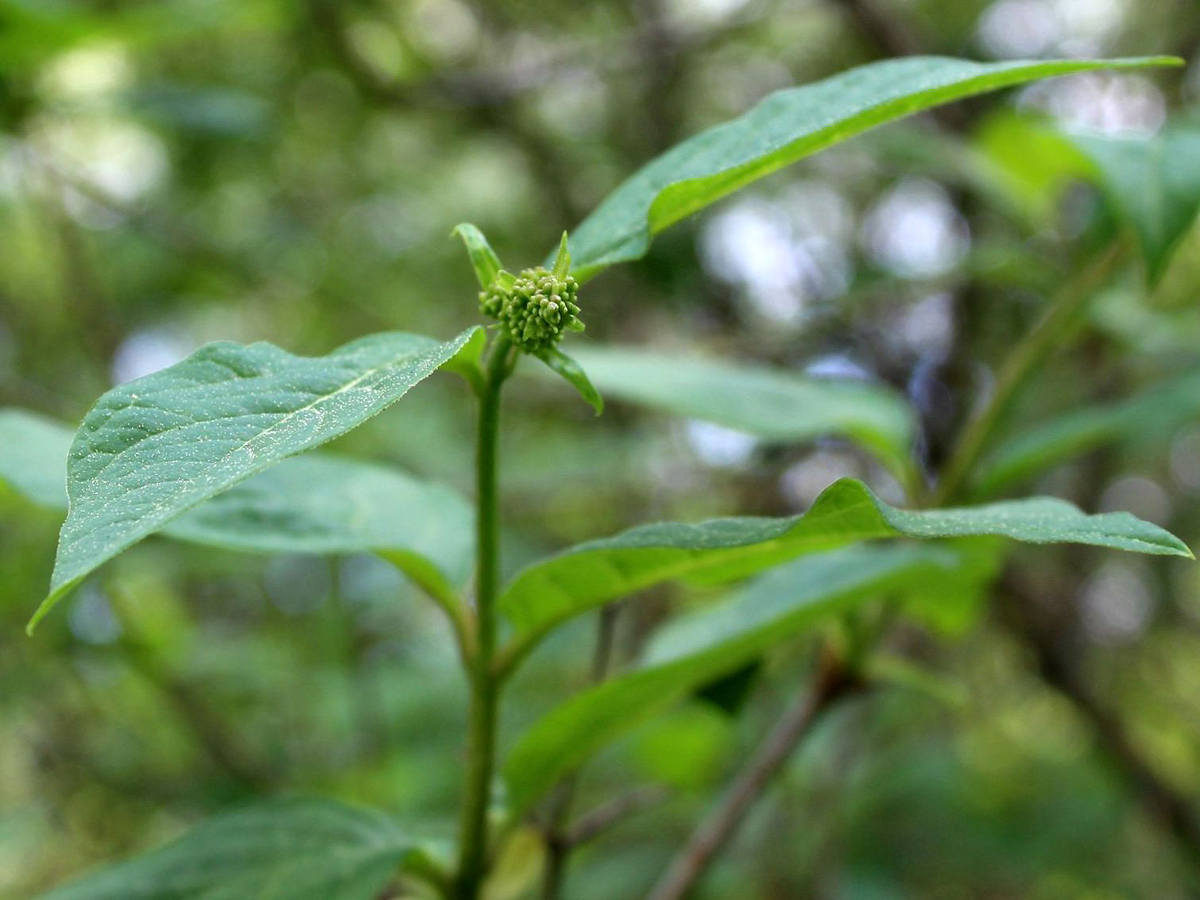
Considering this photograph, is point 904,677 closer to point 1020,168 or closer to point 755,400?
point 755,400

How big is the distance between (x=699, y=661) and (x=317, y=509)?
23 centimetres

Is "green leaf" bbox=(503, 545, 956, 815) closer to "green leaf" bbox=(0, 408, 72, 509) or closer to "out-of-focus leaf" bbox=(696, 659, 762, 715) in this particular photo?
"out-of-focus leaf" bbox=(696, 659, 762, 715)

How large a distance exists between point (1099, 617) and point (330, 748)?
4.85 ft

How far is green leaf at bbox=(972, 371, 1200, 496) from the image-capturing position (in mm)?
858

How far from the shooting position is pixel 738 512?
1.65 m

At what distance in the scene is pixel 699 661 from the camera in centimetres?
60

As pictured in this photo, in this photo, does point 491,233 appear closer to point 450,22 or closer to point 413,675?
point 450,22

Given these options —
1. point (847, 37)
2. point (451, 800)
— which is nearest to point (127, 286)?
point (451, 800)

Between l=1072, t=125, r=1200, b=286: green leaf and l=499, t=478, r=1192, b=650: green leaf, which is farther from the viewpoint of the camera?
l=1072, t=125, r=1200, b=286: green leaf

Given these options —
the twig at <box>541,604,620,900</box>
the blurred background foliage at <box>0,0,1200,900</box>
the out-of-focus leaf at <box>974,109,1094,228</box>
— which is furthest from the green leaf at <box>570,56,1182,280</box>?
the out-of-focus leaf at <box>974,109,1094,228</box>

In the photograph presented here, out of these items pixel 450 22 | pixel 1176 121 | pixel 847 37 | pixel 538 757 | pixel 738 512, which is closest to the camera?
pixel 538 757

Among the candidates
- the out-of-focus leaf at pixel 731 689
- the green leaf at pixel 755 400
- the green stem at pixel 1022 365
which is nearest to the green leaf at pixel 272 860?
the out-of-focus leaf at pixel 731 689

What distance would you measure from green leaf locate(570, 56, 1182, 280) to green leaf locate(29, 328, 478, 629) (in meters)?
0.12

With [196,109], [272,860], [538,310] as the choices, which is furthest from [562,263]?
[196,109]
